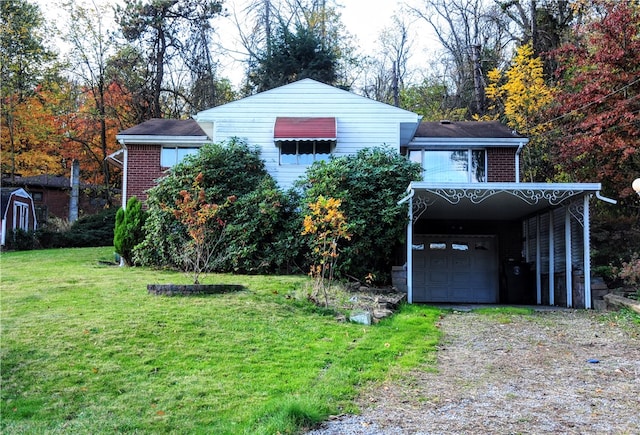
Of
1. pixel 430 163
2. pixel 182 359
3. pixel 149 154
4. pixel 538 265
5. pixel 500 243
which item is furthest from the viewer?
pixel 430 163

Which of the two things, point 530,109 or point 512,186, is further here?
point 530,109

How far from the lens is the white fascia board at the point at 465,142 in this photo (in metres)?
17.5

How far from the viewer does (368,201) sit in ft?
44.9

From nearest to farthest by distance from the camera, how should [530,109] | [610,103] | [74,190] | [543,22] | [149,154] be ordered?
[610,103]
[149,154]
[530,109]
[543,22]
[74,190]

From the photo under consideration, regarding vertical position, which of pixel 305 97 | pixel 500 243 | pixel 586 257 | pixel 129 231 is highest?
pixel 305 97

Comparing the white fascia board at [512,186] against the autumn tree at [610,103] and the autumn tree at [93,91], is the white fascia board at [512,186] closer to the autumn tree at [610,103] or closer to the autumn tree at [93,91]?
the autumn tree at [610,103]

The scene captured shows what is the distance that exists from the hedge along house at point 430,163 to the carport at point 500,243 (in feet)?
0.11

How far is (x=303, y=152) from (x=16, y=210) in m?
18.4

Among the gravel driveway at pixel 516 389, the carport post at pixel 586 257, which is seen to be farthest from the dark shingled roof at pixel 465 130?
the gravel driveway at pixel 516 389

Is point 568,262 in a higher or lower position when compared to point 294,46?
lower

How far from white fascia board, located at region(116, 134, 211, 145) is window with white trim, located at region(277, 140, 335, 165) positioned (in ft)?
9.35

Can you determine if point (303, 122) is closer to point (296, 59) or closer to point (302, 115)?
point (302, 115)

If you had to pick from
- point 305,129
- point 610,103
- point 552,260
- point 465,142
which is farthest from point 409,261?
point 610,103

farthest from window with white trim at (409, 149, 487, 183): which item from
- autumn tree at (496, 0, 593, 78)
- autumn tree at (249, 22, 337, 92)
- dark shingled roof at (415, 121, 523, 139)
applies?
autumn tree at (249, 22, 337, 92)
